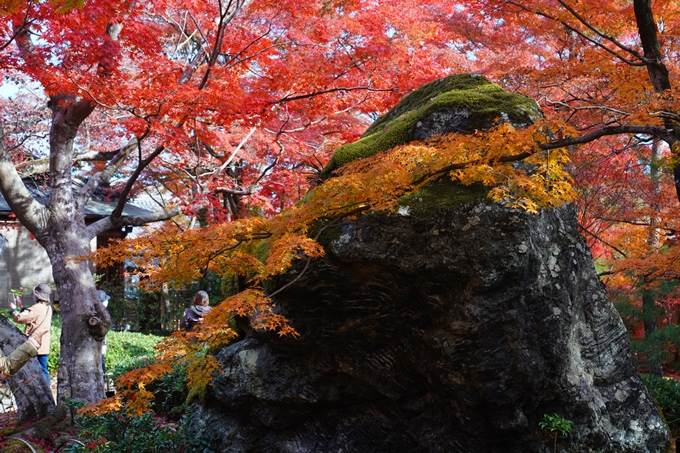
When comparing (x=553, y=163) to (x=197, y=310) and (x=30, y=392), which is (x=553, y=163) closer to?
(x=197, y=310)

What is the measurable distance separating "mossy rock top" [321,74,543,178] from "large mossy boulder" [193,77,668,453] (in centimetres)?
9

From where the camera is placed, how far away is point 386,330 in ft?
17.3

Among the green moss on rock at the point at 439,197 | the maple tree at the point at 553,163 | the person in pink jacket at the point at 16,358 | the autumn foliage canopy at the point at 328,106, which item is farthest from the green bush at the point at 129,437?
the green moss on rock at the point at 439,197

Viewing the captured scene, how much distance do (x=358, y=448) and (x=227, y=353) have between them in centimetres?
195

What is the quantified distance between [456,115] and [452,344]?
232cm

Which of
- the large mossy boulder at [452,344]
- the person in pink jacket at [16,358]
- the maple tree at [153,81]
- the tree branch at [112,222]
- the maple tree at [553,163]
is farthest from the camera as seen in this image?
the tree branch at [112,222]

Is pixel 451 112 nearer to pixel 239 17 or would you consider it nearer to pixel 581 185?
pixel 581 185

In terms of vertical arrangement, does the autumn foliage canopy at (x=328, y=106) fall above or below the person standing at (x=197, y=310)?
above

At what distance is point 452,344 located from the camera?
4.86m

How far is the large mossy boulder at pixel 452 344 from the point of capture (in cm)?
482

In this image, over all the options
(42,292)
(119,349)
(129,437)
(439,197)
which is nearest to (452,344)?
(439,197)

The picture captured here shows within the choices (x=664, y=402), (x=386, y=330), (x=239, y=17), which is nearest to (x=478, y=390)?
(x=386, y=330)

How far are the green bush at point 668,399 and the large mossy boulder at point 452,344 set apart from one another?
6.71 feet

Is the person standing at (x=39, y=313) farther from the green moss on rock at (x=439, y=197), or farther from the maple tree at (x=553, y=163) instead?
the green moss on rock at (x=439, y=197)
